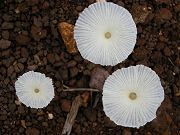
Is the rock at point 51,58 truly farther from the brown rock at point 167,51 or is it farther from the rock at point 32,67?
the brown rock at point 167,51

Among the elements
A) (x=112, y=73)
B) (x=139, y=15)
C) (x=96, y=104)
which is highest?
(x=139, y=15)

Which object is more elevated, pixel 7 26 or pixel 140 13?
pixel 140 13

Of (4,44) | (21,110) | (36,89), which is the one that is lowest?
(21,110)

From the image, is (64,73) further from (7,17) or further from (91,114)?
(7,17)

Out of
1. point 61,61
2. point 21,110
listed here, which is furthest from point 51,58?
point 21,110

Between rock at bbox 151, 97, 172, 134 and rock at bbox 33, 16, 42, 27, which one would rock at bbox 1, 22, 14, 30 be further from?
rock at bbox 151, 97, 172, 134

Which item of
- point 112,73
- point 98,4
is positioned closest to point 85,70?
point 112,73

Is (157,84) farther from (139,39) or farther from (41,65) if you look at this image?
(41,65)
